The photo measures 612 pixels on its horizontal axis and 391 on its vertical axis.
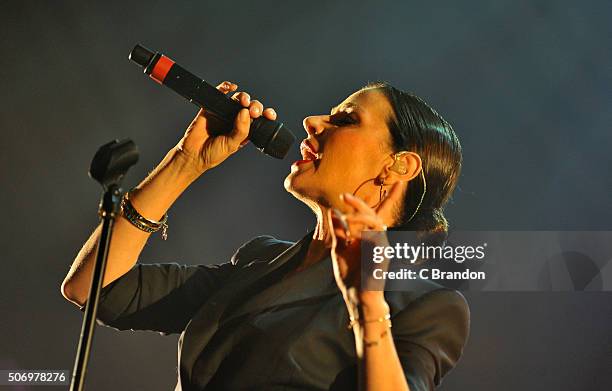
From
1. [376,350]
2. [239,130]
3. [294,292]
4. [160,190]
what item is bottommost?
[376,350]

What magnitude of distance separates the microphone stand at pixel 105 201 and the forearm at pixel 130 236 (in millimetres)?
329

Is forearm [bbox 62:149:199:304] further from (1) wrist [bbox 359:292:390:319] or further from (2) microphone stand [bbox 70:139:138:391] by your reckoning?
(1) wrist [bbox 359:292:390:319]

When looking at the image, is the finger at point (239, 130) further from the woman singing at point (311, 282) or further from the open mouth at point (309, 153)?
the open mouth at point (309, 153)

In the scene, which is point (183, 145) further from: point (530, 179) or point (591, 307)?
point (591, 307)

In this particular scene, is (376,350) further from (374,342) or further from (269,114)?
(269,114)

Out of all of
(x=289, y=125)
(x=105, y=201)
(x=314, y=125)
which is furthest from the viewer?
(x=289, y=125)

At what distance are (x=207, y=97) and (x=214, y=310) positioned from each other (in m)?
0.37

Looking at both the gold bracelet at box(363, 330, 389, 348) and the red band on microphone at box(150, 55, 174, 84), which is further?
the red band on microphone at box(150, 55, 174, 84)

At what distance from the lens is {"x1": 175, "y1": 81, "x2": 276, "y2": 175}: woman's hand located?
123cm

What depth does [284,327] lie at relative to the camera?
111cm

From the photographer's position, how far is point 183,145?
4.33ft

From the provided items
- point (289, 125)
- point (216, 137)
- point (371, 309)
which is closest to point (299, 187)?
point (216, 137)

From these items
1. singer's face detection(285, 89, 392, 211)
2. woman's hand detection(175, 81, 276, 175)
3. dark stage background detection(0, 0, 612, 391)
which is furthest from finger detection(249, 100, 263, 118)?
dark stage background detection(0, 0, 612, 391)

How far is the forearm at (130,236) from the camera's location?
1234mm
